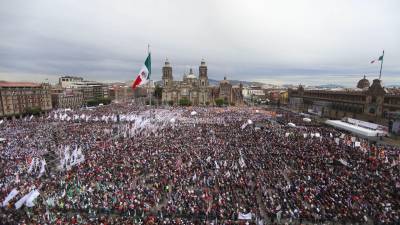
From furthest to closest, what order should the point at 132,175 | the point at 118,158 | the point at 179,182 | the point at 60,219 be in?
Answer: the point at 118,158, the point at 132,175, the point at 179,182, the point at 60,219

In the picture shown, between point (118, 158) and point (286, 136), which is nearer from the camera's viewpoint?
point (118, 158)

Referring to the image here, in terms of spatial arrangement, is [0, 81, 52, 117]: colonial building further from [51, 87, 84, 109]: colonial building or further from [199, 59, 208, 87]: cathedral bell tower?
[199, 59, 208, 87]: cathedral bell tower

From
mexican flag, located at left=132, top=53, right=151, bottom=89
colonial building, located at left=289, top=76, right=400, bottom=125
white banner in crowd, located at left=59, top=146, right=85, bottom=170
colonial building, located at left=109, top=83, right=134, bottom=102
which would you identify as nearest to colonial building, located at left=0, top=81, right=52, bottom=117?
white banner in crowd, located at left=59, top=146, right=85, bottom=170

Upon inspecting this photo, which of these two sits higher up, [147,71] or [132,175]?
[147,71]

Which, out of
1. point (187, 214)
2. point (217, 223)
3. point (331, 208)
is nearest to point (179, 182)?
point (187, 214)

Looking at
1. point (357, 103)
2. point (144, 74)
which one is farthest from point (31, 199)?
point (357, 103)

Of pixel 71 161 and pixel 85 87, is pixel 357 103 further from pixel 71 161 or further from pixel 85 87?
pixel 85 87

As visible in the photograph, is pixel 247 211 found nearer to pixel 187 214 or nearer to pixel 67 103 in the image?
pixel 187 214
